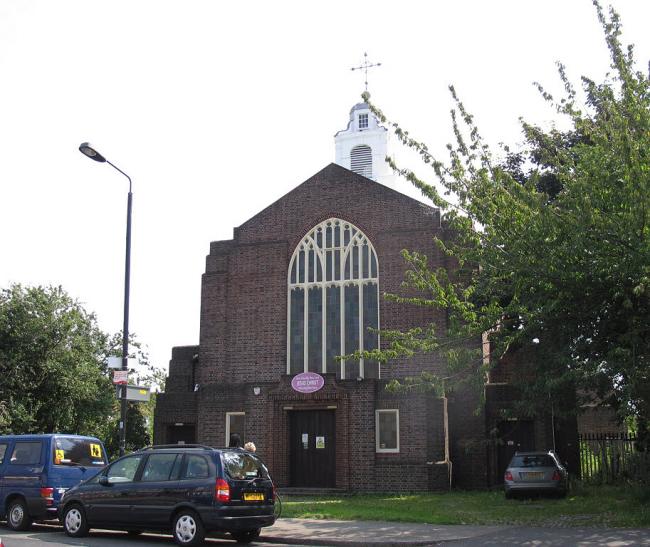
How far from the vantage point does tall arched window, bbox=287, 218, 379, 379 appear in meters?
23.0

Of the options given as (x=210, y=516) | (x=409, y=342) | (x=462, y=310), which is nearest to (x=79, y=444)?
(x=210, y=516)

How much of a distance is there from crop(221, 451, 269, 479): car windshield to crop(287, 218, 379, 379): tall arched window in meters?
10.1

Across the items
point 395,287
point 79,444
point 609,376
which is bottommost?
point 79,444

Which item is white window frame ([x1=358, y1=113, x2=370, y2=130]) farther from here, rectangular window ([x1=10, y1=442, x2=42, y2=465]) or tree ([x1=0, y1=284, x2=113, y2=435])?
rectangular window ([x1=10, y1=442, x2=42, y2=465])

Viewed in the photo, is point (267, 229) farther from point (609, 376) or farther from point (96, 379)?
point (609, 376)

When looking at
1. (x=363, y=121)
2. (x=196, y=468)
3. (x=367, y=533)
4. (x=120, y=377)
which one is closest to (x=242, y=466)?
(x=196, y=468)

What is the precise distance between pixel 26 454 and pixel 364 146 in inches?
969

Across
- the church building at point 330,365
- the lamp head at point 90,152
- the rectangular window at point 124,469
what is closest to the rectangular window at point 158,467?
the rectangular window at point 124,469

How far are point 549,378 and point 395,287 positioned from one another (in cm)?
892

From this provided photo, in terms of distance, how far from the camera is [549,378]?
14.3m

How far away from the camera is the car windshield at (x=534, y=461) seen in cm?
1886

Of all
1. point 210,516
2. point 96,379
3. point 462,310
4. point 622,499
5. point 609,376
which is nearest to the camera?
point 210,516

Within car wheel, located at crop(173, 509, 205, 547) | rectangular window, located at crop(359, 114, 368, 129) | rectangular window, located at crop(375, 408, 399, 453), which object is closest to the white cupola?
rectangular window, located at crop(359, 114, 368, 129)

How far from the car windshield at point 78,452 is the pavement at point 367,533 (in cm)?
397
